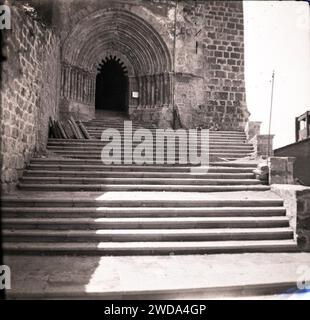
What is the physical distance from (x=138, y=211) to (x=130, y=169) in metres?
2.06

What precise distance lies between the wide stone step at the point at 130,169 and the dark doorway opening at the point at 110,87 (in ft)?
33.2

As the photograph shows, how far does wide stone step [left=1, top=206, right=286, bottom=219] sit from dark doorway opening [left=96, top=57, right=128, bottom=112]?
12149 mm

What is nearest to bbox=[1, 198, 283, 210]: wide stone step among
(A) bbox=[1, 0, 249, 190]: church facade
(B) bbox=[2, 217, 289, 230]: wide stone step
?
(B) bbox=[2, 217, 289, 230]: wide stone step

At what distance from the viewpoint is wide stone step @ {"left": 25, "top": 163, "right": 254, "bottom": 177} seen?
742cm

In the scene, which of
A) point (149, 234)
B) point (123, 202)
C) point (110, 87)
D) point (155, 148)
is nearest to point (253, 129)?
point (155, 148)

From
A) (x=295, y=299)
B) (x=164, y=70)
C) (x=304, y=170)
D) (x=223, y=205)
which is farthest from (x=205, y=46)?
(x=295, y=299)

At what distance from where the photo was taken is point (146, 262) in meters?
4.67

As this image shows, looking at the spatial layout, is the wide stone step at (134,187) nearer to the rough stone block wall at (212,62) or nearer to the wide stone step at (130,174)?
the wide stone step at (130,174)

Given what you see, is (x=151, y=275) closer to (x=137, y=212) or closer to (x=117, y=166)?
(x=137, y=212)

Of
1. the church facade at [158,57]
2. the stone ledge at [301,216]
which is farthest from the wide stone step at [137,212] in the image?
the church facade at [158,57]

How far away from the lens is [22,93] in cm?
667

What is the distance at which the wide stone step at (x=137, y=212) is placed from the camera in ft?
18.3

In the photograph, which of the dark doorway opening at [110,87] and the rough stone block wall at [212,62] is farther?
the dark doorway opening at [110,87]

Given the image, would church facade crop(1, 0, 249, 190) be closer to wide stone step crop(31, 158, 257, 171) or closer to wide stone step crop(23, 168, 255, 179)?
wide stone step crop(31, 158, 257, 171)
